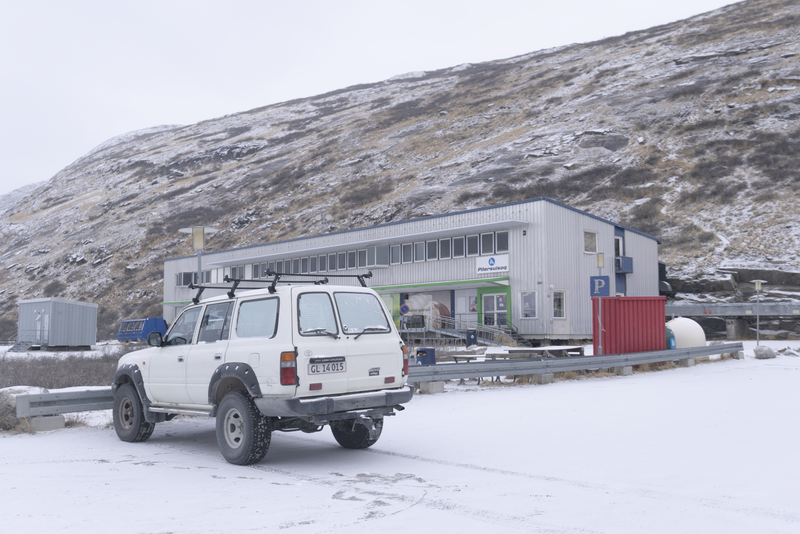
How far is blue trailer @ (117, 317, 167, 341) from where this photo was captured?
46188 millimetres

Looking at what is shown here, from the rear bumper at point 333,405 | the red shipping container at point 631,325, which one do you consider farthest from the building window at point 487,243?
the rear bumper at point 333,405

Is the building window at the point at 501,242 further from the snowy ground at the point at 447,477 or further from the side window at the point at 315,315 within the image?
the side window at the point at 315,315

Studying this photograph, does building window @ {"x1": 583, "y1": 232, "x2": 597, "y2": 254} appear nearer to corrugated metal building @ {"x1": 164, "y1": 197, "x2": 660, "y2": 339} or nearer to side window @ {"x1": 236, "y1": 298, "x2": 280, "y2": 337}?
corrugated metal building @ {"x1": 164, "y1": 197, "x2": 660, "y2": 339}

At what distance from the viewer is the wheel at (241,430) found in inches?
292

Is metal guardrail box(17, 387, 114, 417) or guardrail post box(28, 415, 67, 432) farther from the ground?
metal guardrail box(17, 387, 114, 417)

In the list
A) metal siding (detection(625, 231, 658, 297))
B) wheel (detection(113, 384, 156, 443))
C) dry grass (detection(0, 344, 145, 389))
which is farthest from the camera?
metal siding (detection(625, 231, 658, 297))

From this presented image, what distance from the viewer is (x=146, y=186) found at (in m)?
93.2

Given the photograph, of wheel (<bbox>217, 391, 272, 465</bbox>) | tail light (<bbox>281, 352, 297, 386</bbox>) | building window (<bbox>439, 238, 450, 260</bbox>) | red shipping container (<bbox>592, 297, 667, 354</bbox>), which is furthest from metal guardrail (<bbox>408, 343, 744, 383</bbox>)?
building window (<bbox>439, 238, 450, 260</bbox>)

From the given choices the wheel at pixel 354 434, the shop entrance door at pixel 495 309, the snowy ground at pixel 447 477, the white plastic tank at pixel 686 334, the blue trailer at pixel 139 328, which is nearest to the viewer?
the snowy ground at pixel 447 477

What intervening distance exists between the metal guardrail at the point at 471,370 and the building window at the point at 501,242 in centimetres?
1148

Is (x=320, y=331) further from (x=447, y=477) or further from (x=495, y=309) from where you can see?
(x=495, y=309)

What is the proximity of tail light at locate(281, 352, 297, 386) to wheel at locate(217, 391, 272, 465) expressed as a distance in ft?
2.10

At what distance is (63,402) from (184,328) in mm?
2983

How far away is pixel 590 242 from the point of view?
34.2m
